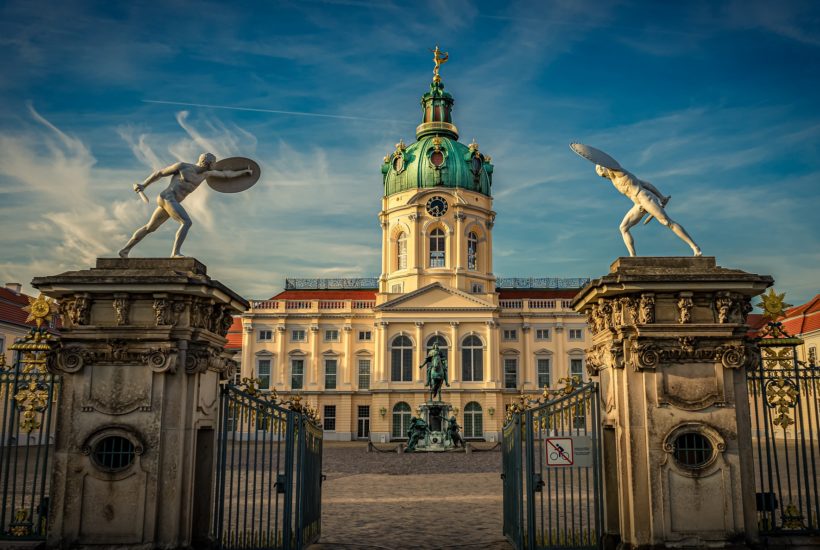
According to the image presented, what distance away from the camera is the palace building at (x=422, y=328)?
198 feet

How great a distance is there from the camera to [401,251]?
65562mm

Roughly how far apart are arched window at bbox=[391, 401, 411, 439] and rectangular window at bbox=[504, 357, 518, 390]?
8697 mm

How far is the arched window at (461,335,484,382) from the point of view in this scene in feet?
199

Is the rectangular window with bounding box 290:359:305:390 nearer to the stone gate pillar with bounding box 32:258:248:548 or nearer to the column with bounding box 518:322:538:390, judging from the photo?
the column with bounding box 518:322:538:390

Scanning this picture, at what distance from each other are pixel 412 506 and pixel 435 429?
928 inches

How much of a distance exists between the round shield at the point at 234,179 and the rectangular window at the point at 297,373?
177ft

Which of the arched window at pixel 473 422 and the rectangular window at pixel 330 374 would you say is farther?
Result: the rectangular window at pixel 330 374

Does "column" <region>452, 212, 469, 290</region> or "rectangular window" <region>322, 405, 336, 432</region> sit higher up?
"column" <region>452, 212, 469, 290</region>

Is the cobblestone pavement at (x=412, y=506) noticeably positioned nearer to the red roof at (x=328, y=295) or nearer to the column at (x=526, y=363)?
the column at (x=526, y=363)

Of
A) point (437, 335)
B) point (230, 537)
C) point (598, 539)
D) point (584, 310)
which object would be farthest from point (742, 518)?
point (437, 335)

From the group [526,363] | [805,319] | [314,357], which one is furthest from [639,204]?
[314,357]

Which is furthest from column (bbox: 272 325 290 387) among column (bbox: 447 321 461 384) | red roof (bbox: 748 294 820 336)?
red roof (bbox: 748 294 820 336)

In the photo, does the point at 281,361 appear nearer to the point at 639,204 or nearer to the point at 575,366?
the point at 575,366

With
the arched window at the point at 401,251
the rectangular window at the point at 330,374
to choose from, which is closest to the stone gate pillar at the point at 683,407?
the rectangular window at the point at 330,374
